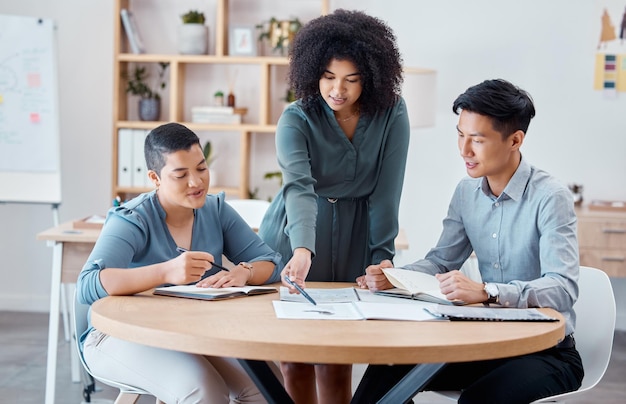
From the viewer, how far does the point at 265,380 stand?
1738 mm

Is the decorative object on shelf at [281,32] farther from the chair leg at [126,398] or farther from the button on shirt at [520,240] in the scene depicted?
the chair leg at [126,398]

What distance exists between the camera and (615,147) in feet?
16.0

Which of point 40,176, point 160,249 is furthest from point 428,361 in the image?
point 40,176

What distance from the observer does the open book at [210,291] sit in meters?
1.95

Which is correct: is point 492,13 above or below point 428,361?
above

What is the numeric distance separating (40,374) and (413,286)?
90.7 inches

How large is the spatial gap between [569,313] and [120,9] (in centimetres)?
349

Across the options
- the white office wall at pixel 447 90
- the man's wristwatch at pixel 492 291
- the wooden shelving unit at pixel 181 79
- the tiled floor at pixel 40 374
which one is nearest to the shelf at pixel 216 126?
the wooden shelving unit at pixel 181 79

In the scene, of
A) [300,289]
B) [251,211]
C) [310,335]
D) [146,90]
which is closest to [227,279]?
[300,289]

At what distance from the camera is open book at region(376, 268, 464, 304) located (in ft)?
6.51

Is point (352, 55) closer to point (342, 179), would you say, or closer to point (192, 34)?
point (342, 179)

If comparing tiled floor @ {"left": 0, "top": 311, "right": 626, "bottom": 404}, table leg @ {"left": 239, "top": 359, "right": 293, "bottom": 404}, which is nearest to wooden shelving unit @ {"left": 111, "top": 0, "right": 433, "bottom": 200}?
tiled floor @ {"left": 0, "top": 311, "right": 626, "bottom": 404}

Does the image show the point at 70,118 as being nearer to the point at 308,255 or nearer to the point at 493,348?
the point at 308,255

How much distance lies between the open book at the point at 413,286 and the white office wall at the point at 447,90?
2982mm
